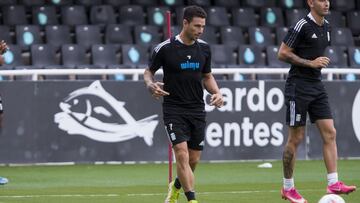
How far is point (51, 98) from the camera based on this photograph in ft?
58.2

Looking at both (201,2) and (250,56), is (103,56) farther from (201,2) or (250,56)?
(201,2)

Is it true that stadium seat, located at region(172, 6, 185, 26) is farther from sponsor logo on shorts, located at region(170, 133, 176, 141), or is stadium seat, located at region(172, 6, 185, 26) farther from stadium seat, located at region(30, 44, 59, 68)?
sponsor logo on shorts, located at region(170, 133, 176, 141)

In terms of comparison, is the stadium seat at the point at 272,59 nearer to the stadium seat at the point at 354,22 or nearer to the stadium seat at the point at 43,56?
the stadium seat at the point at 354,22

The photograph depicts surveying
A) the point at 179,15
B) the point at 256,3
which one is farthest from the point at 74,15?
the point at 256,3

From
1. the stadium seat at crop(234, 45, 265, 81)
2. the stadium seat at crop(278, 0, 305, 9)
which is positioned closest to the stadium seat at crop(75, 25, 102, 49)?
the stadium seat at crop(234, 45, 265, 81)

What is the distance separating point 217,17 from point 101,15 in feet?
9.13

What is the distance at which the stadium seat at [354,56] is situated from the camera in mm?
23641

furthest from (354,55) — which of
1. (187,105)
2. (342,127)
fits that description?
(187,105)

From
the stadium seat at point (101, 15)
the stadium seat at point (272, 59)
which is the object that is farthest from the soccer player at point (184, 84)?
the stadium seat at point (101, 15)

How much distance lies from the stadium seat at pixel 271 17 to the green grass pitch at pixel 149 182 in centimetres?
640

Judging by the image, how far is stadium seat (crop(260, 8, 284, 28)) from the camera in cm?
2470

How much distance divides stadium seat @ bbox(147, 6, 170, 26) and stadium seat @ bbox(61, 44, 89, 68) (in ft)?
7.98

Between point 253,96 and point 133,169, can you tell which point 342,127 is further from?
point 133,169

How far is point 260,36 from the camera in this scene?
23.9 meters
